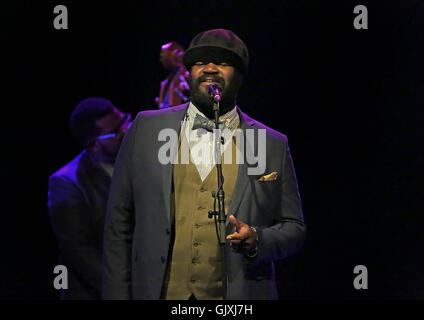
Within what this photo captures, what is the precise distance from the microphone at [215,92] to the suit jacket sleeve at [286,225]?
0.44m

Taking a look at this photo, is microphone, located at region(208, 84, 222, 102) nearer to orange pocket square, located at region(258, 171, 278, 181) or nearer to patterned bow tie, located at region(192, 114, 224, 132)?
patterned bow tie, located at region(192, 114, 224, 132)

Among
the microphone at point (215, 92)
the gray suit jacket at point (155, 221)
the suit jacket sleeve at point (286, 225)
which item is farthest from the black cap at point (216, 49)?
the suit jacket sleeve at point (286, 225)

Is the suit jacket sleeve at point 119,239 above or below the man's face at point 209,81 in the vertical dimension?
below

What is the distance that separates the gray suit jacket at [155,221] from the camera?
255 cm

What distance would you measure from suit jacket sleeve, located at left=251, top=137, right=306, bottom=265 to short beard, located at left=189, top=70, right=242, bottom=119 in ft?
1.01

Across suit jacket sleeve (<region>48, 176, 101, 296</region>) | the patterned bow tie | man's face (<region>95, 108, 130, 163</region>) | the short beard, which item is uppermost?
the short beard

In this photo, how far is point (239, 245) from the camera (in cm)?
240

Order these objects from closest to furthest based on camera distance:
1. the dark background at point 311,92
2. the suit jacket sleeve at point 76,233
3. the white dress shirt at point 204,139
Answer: the white dress shirt at point 204,139, the suit jacket sleeve at point 76,233, the dark background at point 311,92

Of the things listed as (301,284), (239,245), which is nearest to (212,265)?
(239,245)

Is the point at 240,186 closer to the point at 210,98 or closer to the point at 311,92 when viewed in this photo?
the point at 210,98

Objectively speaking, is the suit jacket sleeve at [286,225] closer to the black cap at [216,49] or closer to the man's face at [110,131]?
the black cap at [216,49]

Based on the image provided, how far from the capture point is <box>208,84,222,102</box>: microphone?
243cm

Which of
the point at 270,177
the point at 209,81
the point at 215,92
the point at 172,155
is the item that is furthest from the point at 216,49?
the point at 270,177

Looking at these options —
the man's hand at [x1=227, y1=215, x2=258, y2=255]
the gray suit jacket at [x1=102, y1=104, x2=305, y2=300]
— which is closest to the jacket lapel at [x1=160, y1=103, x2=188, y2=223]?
the gray suit jacket at [x1=102, y1=104, x2=305, y2=300]
